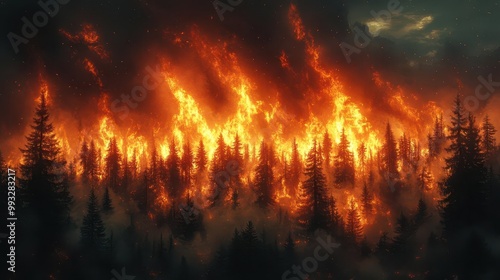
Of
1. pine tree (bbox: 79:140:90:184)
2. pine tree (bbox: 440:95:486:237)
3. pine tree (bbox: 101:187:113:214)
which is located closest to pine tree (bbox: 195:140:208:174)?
pine tree (bbox: 101:187:113:214)

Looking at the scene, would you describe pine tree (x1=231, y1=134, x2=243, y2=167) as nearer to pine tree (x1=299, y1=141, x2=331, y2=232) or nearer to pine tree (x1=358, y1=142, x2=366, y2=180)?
pine tree (x1=299, y1=141, x2=331, y2=232)

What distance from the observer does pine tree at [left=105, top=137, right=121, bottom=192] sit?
349 feet

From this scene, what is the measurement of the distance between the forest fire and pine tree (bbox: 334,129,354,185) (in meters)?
0.45

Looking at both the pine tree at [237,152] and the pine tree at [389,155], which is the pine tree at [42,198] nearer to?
the pine tree at [237,152]

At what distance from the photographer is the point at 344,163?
10650 cm

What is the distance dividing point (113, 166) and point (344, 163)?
54046 mm

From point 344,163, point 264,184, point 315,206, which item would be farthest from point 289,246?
point 344,163

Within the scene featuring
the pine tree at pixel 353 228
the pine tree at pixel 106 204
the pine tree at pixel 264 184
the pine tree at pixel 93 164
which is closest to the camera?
the pine tree at pixel 353 228

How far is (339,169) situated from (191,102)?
1776 inches

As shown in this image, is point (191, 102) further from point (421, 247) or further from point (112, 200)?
point (421, 247)

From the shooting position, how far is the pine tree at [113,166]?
106 meters

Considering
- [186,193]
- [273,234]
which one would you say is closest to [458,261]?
[273,234]

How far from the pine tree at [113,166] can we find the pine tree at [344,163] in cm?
5041

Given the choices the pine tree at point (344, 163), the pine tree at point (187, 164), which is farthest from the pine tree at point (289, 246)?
the pine tree at point (187, 164)
